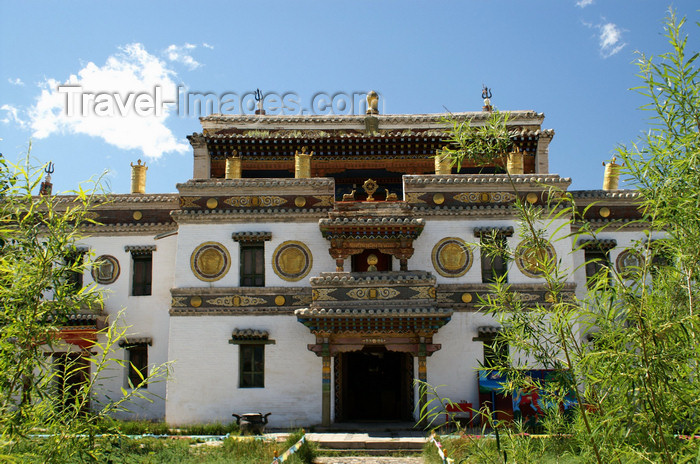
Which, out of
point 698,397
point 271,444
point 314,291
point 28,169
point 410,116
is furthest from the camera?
point 410,116

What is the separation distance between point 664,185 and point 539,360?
2.23 m

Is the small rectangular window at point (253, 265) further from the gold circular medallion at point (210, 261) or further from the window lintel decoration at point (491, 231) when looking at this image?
the window lintel decoration at point (491, 231)

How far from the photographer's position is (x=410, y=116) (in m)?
25.3

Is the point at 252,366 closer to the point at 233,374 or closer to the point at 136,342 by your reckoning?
the point at 233,374

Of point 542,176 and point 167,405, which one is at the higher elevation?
point 542,176

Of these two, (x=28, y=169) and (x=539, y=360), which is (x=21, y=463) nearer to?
(x=28, y=169)

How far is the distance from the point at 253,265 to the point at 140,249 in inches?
167

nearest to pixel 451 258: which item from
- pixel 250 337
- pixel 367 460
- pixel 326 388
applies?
pixel 326 388


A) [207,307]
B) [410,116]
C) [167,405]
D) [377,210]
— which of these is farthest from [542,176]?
[167,405]

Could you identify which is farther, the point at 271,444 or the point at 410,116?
the point at 410,116

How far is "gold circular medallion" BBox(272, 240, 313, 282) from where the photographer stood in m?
19.4

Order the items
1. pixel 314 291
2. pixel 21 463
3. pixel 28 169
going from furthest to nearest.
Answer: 1. pixel 314 291
2. pixel 28 169
3. pixel 21 463

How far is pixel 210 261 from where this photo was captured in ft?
63.9

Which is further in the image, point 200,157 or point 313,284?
point 200,157
